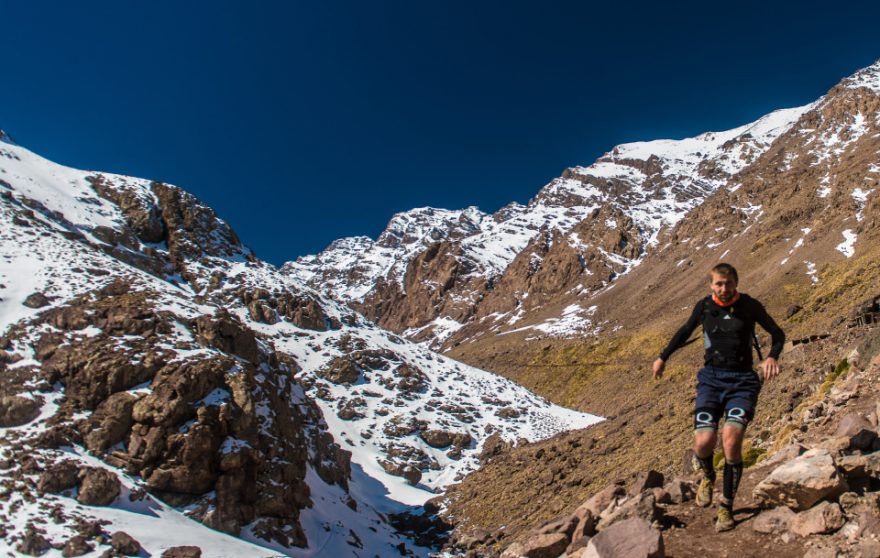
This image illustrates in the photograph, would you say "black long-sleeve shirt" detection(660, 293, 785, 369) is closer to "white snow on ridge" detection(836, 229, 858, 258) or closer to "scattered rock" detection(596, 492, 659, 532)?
"scattered rock" detection(596, 492, 659, 532)

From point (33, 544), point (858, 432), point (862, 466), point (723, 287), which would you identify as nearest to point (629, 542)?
point (862, 466)

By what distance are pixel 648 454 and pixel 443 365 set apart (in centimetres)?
3816

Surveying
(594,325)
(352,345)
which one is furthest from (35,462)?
(594,325)

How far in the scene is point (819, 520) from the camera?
5.64 metres

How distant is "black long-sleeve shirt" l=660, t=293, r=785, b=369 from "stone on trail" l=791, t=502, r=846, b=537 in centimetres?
156

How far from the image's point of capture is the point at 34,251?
3547 cm

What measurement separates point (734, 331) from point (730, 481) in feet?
5.66

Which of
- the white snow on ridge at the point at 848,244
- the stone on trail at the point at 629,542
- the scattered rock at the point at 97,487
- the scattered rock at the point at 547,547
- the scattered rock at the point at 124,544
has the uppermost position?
the white snow on ridge at the point at 848,244

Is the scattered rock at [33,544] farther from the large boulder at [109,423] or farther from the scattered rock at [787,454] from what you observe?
the scattered rock at [787,454]

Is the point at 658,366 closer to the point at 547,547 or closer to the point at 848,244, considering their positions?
the point at 547,547

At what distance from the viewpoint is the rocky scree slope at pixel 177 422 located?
20.5m

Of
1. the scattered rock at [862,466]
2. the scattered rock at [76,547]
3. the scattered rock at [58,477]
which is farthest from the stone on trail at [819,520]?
the scattered rock at [58,477]

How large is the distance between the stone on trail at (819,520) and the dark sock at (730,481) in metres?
0.67

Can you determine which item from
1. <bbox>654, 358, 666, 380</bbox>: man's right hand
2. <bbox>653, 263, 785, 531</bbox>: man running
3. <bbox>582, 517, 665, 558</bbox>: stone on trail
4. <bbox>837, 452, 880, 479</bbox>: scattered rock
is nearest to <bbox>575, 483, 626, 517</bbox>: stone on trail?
<bbox>582, 517, 665, 558</bbox>: stone on trail
